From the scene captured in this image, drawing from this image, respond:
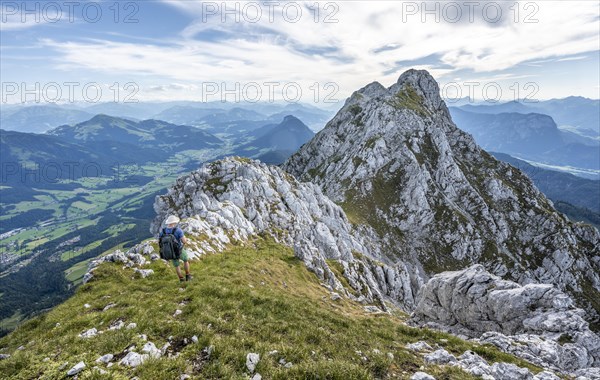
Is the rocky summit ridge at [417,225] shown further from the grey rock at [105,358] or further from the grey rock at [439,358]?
the grey rock at [105,358]

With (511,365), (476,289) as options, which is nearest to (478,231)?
(476,289)

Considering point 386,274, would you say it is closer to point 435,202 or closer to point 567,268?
point 435,202

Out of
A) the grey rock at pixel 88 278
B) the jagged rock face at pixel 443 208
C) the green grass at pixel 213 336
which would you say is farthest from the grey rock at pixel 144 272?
the jagged rock face at pixel 443 208

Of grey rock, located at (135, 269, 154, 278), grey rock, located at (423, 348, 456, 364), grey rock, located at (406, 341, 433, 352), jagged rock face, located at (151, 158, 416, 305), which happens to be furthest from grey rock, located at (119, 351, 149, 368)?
jagged rock face, located at (151, 158, 416, 305)

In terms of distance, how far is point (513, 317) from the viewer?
2847 cm

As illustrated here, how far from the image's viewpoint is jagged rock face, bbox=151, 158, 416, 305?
47213 millimetres

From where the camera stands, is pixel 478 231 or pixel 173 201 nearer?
pixel 173 201

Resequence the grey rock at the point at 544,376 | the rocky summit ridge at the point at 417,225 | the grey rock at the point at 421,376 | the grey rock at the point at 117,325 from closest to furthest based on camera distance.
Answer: the grey rock at the point at 421,376
the grey rock at the point at 117,325
the grey rock at the point at 544,376
the rocky summit ridge at the point at 417,225

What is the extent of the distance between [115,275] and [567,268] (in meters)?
149

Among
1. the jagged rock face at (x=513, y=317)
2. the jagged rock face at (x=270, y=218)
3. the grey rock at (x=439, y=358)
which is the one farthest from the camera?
the jagged rock face at (x=270, y=218)

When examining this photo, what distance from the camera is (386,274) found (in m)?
69.1

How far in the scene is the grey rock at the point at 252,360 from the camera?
1068 centimetres

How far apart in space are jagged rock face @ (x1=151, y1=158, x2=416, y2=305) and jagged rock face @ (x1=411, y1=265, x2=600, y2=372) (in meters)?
15.9

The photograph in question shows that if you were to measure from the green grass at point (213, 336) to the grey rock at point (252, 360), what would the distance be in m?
0.22
